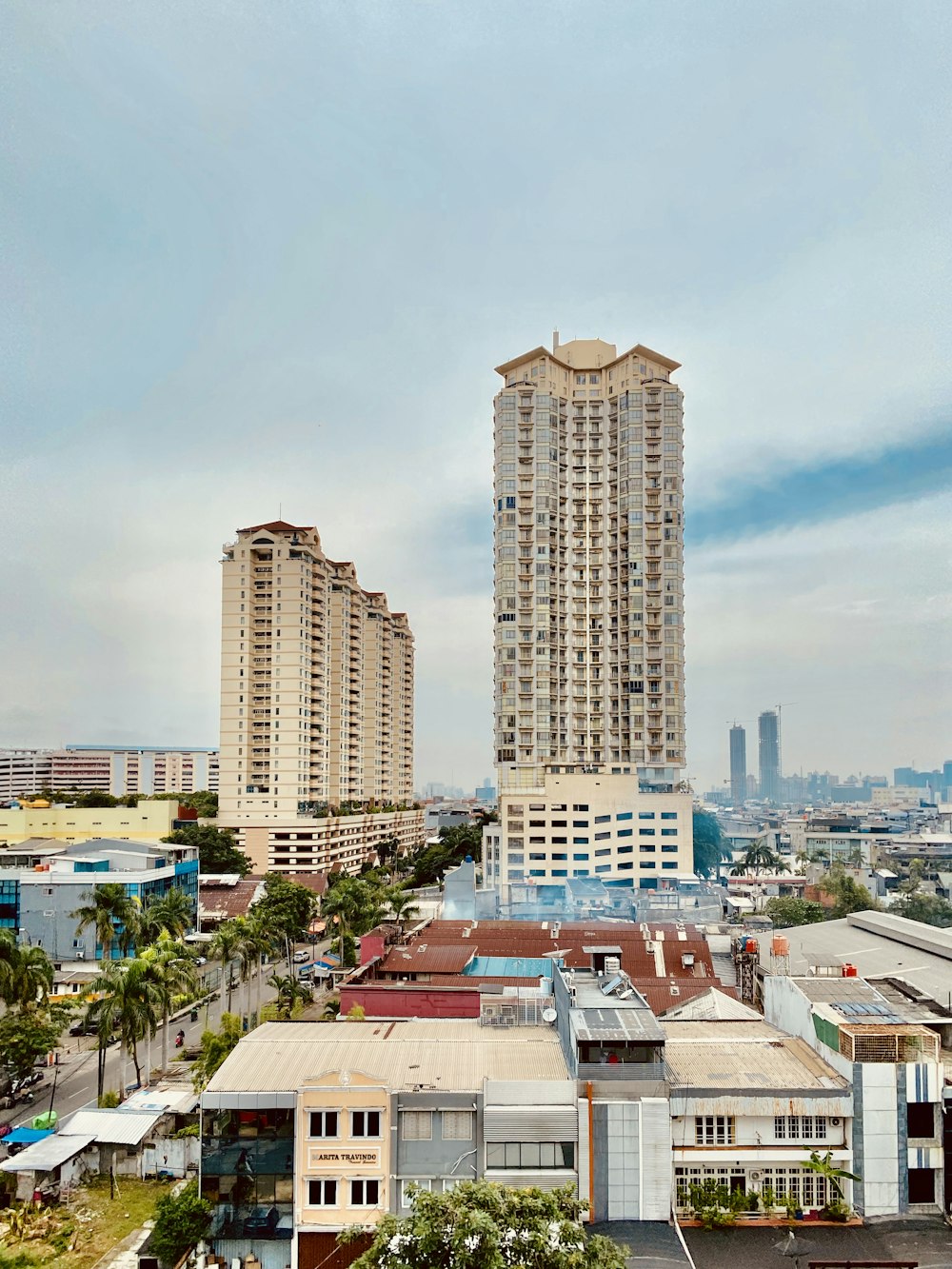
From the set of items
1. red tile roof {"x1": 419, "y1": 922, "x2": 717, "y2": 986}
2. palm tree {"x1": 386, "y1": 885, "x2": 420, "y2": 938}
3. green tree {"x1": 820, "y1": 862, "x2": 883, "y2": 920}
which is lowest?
green tree {"x1": 820, "y1": 862, "x2": 883, "y2": 920}

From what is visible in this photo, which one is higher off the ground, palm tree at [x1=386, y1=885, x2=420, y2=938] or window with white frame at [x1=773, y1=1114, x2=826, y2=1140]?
window with white frame at [x1=773, y1=1114, x2=826, y2=1140]

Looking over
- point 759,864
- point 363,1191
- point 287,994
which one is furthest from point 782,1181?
point 759,864

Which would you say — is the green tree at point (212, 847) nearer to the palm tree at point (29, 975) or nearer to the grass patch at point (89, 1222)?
the palm tree at point (29, 975)

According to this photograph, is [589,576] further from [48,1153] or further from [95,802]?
[48,1153]

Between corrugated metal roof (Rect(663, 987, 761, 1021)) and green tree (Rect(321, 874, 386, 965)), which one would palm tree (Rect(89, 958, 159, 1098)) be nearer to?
corrugated metal roof (Rect(663, 987, 761, 1021))

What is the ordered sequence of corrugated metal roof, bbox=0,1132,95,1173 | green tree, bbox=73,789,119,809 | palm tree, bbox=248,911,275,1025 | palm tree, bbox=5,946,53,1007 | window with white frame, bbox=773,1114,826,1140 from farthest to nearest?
1. green tree, bbox=73,789,119,809
2. palm tree, bbox=248,911,275,1025
3. palm tree, bbox=5,946,53,1007
4. corrugated metal roof, bbox=0,1132,95,1173
5. window with white frame, bbox=773,1114,826,1140

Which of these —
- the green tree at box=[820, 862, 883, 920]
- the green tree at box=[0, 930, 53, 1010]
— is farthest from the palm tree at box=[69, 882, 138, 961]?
the green tree at box=[820, 862, 883, 920]

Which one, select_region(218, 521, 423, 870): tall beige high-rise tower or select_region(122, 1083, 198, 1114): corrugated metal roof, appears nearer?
select_region(122, 1083, 198, 1114): corrugated metal roof
